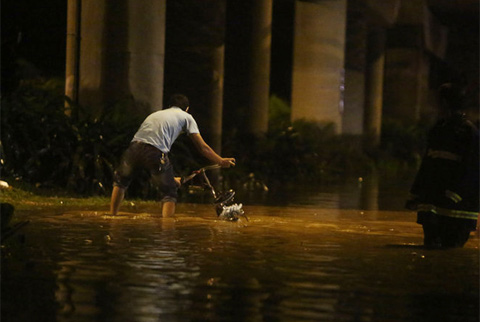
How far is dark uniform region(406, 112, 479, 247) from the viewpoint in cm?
1212

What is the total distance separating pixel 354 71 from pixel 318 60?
5.57m

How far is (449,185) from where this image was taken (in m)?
12.1

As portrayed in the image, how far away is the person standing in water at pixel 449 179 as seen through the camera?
1212 cm

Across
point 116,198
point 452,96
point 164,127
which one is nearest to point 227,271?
point 452,96

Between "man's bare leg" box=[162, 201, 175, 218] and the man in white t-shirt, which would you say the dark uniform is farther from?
"man's bare leg" box=[162, 201, 175, 218]

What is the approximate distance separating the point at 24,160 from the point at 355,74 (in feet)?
67.2

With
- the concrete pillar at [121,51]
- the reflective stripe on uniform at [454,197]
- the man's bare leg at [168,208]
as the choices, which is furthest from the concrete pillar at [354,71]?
the reflective stripe on uniform at [454,197]

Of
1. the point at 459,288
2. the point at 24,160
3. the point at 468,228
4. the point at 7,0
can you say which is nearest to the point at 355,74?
the point at 7,0

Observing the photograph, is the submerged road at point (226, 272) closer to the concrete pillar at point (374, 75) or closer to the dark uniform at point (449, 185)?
the dark uniform at point (449, 185)

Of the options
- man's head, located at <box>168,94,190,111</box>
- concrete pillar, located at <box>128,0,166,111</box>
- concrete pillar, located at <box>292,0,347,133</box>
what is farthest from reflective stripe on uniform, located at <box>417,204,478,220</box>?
concrete pillar, located at <box>292,0,347,133</box>

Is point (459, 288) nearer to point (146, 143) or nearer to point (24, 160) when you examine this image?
point (146, 143)

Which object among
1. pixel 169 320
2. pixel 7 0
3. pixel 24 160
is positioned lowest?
pixel 169 320

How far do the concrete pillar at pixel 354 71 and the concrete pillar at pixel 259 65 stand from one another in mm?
8834

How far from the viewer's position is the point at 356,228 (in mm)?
14898
